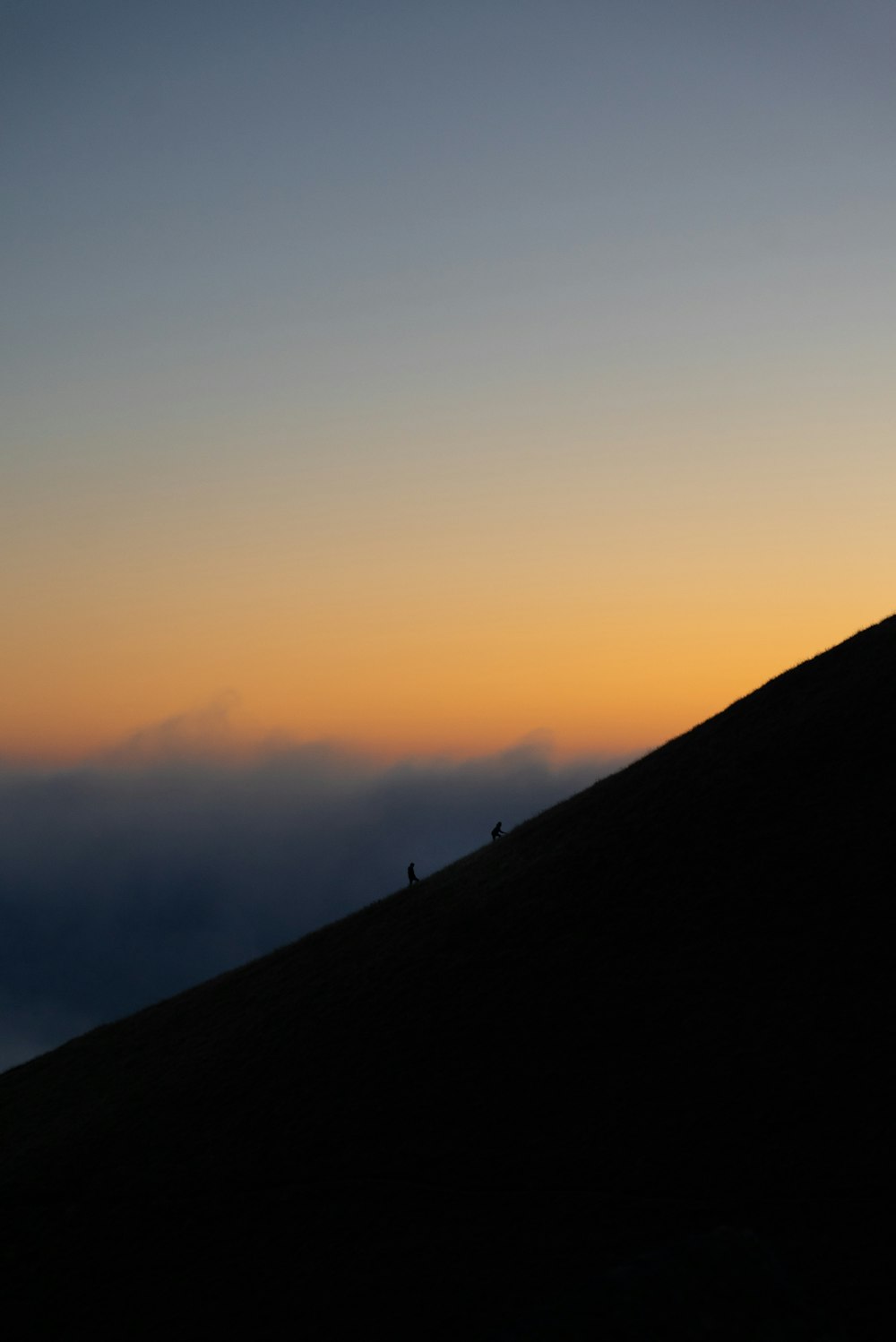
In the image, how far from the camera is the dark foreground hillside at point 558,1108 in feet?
87.3

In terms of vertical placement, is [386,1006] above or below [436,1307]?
above

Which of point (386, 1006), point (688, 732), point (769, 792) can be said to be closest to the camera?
point (386, 1006)

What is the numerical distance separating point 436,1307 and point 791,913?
1954 centimetres

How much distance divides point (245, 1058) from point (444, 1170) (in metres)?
14.8

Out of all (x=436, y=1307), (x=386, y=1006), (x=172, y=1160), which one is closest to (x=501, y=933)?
(x=386, y=1006)

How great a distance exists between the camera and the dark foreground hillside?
26.6 metres

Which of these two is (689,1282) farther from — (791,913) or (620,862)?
(620,862)

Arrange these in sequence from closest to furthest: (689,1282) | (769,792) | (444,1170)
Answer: (689,1282), (444,1170), (769,792)

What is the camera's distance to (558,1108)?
33656 millimetres

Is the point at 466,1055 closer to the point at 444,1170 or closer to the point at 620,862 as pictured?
the point at 444,1170

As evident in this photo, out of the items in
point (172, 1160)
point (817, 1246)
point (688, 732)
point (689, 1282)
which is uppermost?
point (688, 732)

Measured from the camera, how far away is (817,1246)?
25.8 metres

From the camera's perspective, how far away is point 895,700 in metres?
50.2

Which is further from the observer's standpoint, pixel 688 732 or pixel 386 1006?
pixel 688 732
